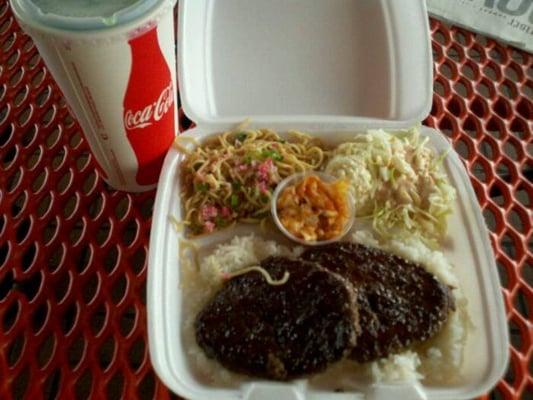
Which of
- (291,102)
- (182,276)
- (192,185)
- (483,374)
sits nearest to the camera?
(483,374)

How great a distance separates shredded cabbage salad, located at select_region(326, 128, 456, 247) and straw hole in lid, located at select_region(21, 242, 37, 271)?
2.33ft

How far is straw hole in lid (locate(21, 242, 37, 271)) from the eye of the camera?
1147 mm

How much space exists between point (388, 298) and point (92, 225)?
0.70 metres

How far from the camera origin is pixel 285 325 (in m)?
0.93

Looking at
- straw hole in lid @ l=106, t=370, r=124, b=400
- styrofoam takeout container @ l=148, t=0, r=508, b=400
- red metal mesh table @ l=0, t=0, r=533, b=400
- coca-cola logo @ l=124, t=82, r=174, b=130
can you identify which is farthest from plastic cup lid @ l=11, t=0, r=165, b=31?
straw hole in lid @ l=106, t=370, r=124, b=400

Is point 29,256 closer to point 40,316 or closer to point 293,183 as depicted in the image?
point 40,316

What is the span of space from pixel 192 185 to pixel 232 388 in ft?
1.59

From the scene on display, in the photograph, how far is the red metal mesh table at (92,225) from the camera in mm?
1017

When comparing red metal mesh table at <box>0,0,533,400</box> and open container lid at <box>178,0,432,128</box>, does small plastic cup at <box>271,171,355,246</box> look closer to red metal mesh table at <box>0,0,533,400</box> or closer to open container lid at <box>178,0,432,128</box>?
open container lid at <box>178,0,432,128</box>

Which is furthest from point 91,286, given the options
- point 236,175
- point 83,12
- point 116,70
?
point 83,12

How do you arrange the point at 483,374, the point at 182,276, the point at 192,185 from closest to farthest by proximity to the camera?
the point at 483,374 → the point at 182,276 → the point at 192,185

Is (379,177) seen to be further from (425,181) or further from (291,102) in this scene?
(291,102)

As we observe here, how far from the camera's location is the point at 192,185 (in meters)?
1.21

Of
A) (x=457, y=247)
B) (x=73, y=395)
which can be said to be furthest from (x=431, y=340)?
(x=73, y=395)
